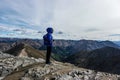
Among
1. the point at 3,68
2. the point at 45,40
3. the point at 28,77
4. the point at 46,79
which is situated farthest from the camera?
the point at 3,68

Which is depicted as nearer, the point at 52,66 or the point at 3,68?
the point at 52,66

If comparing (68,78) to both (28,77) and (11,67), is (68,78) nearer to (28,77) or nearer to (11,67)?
(28,77)

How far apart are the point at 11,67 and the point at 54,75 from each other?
11.5m

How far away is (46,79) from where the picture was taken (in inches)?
1004

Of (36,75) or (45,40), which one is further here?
(45,40)

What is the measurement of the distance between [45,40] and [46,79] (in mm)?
6220

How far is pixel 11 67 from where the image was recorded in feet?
116

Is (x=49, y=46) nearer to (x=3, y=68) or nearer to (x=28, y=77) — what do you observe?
(x=28, y=77)

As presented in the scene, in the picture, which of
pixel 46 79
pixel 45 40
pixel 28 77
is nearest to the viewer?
pixel 46 79

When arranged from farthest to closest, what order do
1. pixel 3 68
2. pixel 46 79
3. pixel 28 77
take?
pixel 3 68
pixel 28 77
pixel 46 79

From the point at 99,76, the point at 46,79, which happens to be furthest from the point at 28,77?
the point at 99,76

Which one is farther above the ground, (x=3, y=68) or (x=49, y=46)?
(x=49, y=46)

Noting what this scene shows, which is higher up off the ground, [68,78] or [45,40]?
[45,40]

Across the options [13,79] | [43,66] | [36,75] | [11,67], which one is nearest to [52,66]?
[43,66]
